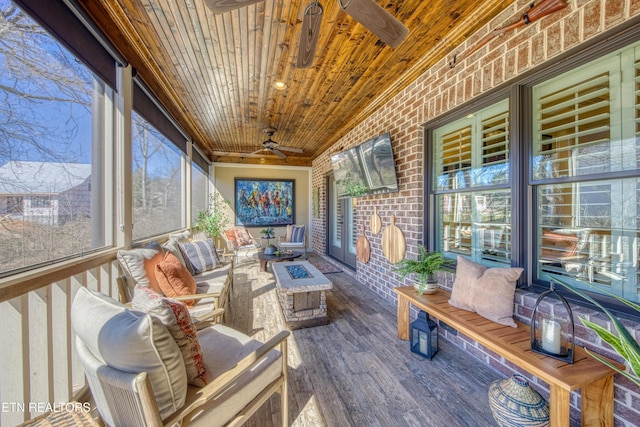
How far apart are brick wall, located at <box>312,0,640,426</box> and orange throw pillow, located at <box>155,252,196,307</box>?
233 cm

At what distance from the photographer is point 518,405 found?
50.6 inches

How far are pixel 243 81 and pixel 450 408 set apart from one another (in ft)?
11.6

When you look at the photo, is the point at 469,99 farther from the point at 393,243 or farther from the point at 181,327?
the point at 181,327

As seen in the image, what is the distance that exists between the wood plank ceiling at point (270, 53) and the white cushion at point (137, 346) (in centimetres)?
207

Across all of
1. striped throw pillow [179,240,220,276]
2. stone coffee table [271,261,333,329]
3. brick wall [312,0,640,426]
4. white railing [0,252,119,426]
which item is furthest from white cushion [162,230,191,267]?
brick wall [312,0,640,426]

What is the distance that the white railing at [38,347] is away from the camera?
45.5 inches

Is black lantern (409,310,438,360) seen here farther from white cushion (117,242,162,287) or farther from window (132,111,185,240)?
window (132,111,185,240)

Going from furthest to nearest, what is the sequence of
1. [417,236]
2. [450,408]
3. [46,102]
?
[417,236], [450,408], [46,102]

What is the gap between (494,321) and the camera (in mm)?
1680

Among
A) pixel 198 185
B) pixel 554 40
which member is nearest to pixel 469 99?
pixel 554 40

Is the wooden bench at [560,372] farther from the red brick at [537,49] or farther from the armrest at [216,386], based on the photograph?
the red brick at [537,49]

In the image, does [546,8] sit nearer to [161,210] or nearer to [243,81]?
[243,81]

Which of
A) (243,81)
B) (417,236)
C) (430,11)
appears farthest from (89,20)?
(417,236)

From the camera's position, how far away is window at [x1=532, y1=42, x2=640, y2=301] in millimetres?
1314
